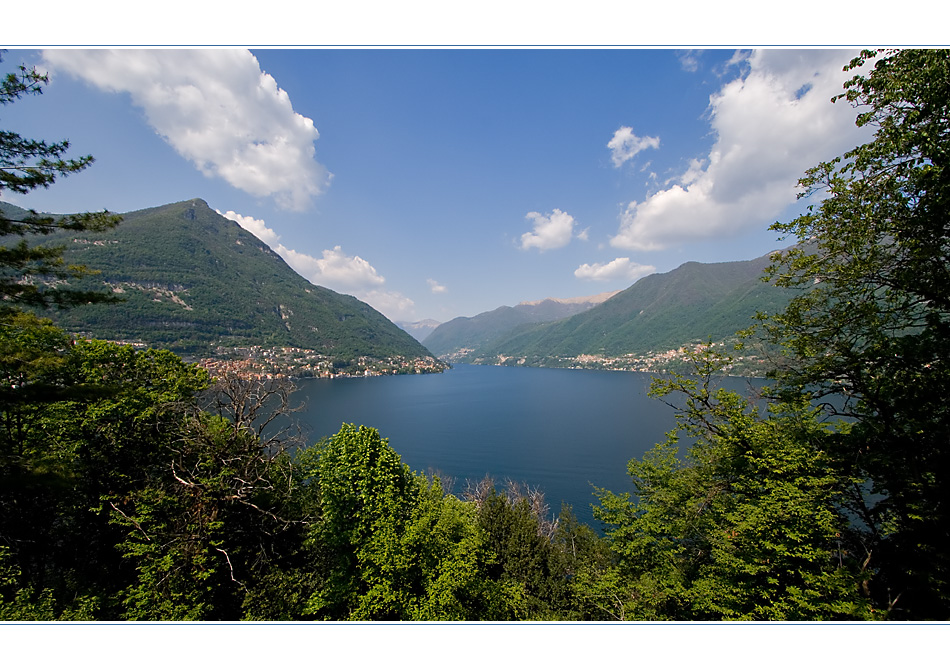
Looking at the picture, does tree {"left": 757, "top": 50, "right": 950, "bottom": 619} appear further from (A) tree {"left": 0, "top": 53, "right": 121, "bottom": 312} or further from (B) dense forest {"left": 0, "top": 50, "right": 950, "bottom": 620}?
(A) tree {"left": 0, "top": 53, "right": 121, "bottom": 312}

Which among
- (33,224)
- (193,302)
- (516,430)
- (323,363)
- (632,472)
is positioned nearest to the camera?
(33,224)

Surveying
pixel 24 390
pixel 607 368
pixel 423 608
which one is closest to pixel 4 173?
pixel 24 390

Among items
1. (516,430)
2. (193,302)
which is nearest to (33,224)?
(516,430)

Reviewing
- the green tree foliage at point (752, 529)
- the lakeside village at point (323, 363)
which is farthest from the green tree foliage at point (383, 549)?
the lakeside village at point (323, 363)

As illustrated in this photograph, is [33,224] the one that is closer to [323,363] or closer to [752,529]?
[752,529]

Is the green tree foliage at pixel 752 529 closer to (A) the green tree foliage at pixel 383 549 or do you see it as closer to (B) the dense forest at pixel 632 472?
(B) the dense forest at pixel 632 472
